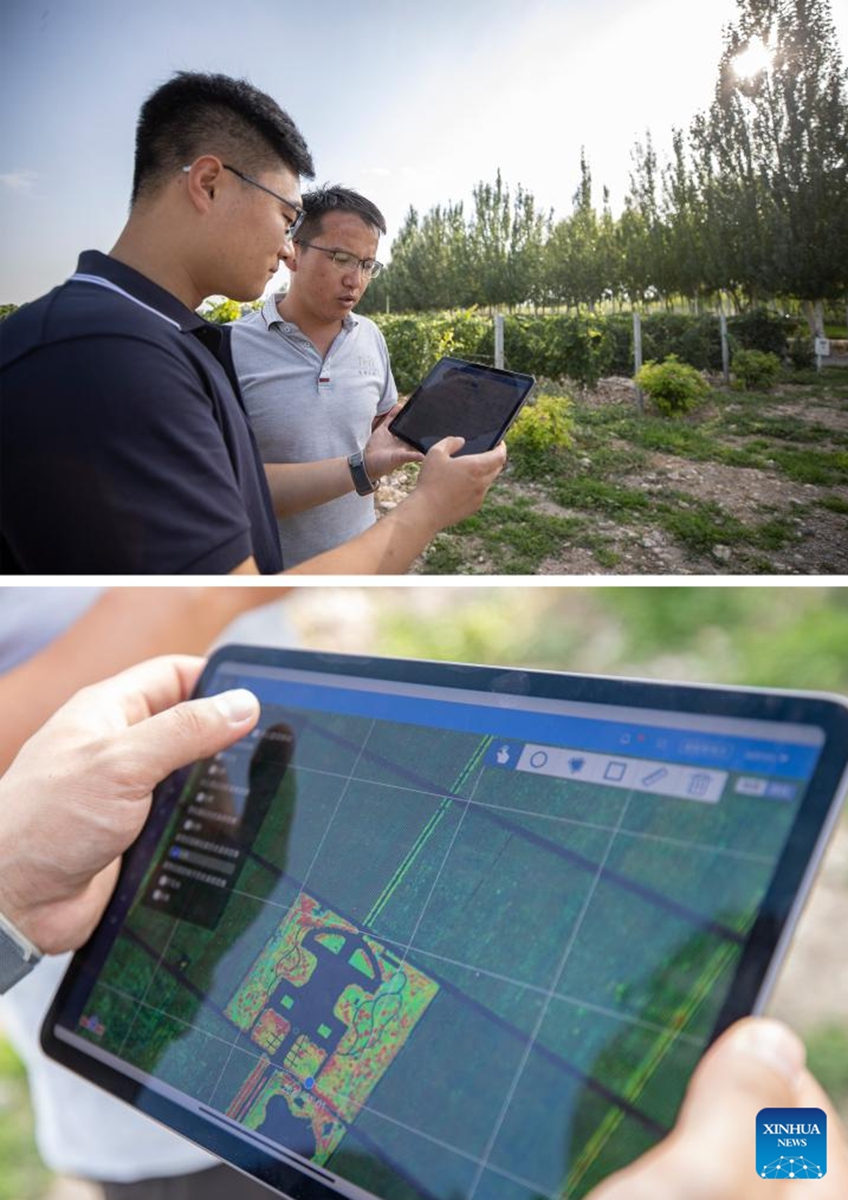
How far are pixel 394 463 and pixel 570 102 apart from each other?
1.22ft

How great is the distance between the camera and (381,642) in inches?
62.6

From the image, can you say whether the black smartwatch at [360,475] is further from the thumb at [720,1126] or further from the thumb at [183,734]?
the thumb at [720,1126]

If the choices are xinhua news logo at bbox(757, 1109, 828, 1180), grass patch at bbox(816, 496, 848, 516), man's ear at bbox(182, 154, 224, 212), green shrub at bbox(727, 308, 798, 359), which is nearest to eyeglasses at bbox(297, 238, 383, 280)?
man's ear at bbox(182, 154, 224, 212)

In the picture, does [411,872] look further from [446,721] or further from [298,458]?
[298,458]

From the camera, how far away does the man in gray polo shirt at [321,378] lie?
105 cm

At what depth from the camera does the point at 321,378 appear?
1063 millimetres

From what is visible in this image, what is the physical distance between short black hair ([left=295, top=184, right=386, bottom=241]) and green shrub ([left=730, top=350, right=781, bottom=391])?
386 mm

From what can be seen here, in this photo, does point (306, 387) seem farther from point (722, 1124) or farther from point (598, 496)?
point (722, 1124)

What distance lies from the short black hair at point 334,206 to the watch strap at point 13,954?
2.15 ft

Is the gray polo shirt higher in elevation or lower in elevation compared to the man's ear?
lower

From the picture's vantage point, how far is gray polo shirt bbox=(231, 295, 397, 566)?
1053 mm

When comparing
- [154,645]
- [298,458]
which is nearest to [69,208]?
[298,458]

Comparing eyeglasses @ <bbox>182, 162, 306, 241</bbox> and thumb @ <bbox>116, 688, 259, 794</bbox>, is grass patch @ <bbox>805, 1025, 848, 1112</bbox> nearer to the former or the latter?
thumb @ <bbox>116, 688, 259, 794</bbox>

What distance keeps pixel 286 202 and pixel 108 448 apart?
307 mm
